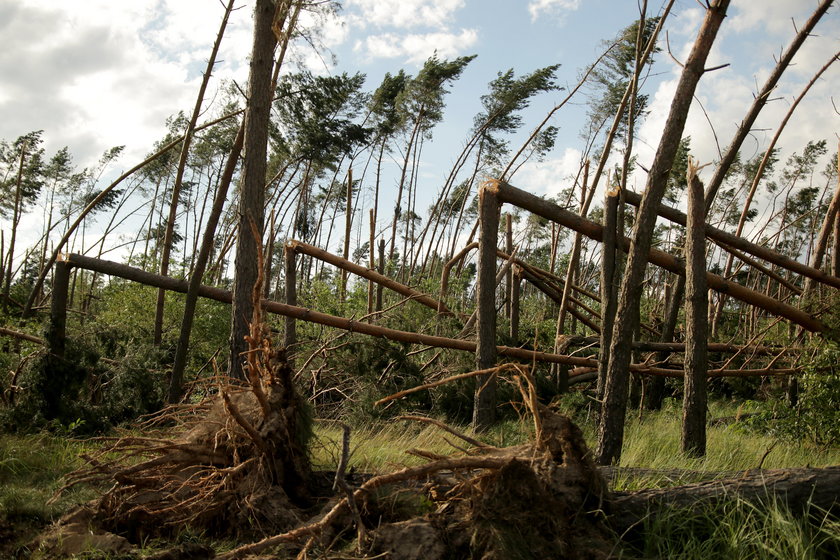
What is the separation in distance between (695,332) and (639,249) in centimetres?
103

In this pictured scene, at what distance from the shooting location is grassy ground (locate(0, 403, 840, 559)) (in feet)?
11.5

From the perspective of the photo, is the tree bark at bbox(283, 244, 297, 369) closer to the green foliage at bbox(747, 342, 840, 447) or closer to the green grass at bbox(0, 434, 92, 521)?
the green grass at bbox(0, 434, 92, 521)

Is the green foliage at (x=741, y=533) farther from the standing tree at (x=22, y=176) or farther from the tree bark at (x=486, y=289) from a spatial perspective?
the standing tree at (x=22, y=176)

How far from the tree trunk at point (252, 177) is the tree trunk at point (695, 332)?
396cm

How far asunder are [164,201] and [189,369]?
22.4 metres

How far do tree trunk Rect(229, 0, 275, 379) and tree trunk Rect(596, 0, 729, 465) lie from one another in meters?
3.37

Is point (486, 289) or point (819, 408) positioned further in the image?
point (819, 408)

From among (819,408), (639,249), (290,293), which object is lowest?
(819,408)

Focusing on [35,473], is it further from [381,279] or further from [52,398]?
[381,279]

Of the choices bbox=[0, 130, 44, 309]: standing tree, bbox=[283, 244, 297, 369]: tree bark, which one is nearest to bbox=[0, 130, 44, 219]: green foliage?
bbox=[0, 130, 44, 309]: standing tree

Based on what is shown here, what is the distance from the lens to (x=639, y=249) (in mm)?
5242

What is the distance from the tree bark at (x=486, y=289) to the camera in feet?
21.1

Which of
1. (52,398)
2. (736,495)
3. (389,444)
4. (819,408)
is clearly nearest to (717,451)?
(819,408)

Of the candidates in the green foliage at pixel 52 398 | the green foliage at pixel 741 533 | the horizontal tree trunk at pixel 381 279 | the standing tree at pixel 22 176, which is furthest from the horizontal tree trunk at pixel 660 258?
the standing tree at pixel 22 176
